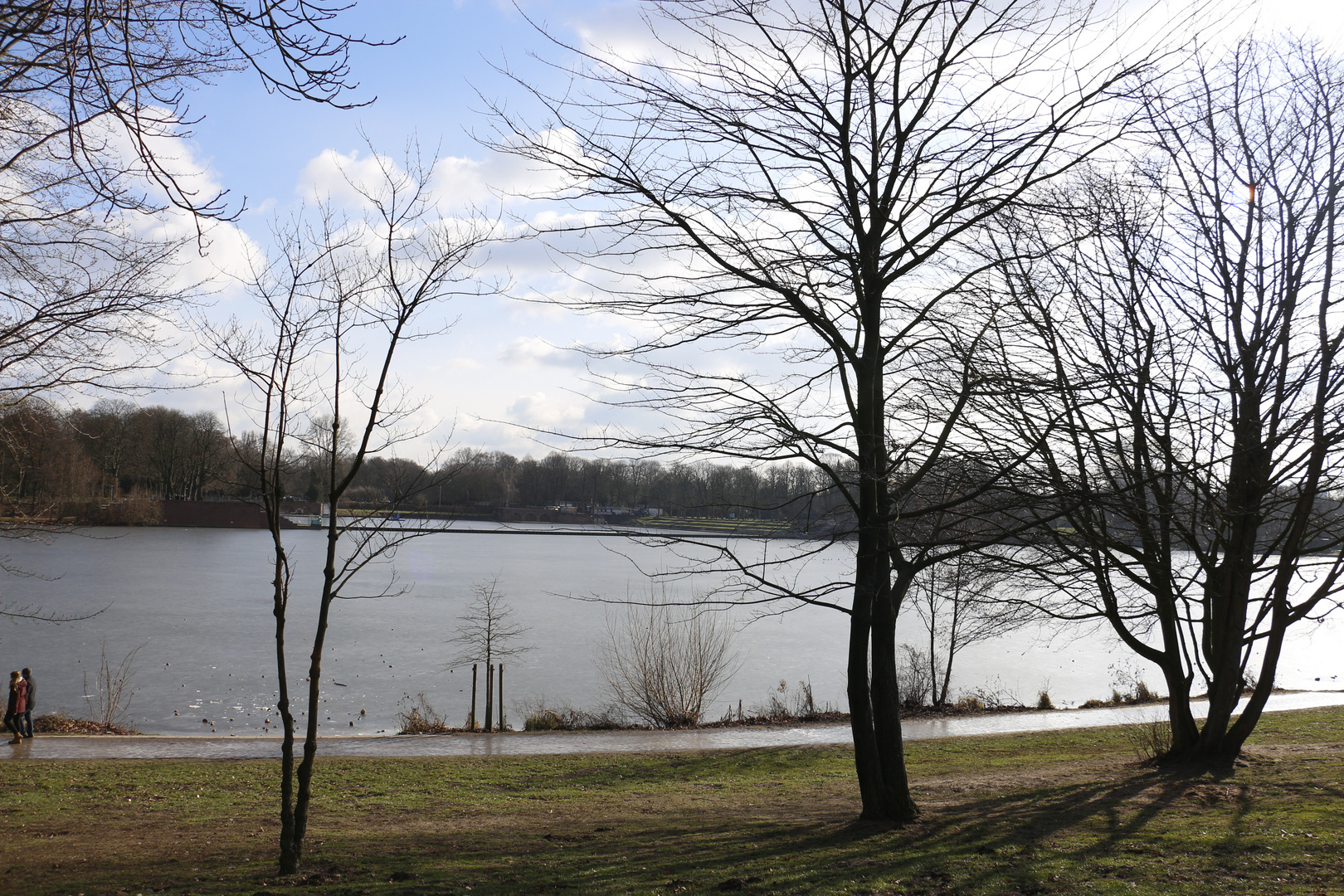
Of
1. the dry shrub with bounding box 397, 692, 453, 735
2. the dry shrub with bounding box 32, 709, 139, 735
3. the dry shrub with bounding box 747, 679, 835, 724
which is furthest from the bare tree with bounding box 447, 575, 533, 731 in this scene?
the dry shrub with bounding box 32, 709, 139, 735

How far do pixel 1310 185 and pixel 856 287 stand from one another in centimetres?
693

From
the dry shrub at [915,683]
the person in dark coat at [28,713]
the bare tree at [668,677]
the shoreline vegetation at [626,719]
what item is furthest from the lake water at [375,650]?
the person in dark coat at [28,713]

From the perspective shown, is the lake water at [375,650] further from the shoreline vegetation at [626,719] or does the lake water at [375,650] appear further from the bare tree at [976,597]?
the bare tree at [976,597]

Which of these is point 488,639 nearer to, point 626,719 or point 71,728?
point 626,719

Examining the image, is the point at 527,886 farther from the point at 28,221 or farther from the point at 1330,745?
the point at 1330,745

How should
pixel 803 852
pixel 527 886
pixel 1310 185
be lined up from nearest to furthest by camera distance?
pixel 527 886, pixel 803 852, pixel 1310 185

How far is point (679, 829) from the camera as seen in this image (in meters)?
8.88

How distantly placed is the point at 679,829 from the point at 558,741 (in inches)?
383

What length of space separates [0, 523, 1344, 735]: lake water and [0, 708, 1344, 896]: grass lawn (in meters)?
3.08

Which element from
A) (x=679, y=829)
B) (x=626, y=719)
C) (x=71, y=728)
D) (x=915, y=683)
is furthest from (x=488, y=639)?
(x=679, y=829)

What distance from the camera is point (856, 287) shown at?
7816mm

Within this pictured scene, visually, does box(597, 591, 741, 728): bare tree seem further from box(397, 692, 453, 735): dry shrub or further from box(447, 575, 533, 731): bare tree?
box(397, 692, 453, 735): dry shrub

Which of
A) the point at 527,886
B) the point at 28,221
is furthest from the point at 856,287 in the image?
the point at 28,221

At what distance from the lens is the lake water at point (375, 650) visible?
74.3 ft
